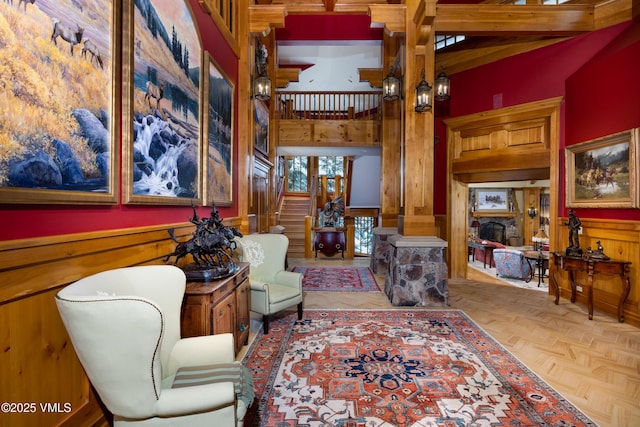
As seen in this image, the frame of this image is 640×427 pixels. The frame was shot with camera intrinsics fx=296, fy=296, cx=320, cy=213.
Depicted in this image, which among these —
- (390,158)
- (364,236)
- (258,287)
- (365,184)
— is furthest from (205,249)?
(364,236)

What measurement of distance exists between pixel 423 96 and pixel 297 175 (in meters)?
8.74

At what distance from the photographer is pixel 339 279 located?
567cm

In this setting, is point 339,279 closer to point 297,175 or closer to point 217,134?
point 217,134

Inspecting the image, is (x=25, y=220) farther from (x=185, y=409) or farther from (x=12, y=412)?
(x=185, y=409)

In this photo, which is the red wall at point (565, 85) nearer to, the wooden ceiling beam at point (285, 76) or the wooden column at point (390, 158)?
the wooden column at point (390, 158)

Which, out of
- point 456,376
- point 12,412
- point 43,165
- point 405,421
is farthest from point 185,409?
point 456,376

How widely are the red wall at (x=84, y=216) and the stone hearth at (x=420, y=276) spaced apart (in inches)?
105

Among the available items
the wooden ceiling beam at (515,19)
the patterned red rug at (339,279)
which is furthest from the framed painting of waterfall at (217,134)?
the wooden ceiling beam at (515,19)

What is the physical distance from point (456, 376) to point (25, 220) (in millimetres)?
2917

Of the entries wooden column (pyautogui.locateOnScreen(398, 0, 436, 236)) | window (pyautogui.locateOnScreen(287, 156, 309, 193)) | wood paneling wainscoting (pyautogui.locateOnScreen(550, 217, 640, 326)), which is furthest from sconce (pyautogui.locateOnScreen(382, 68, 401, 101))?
window (pyautogui.locateOnScreen(287, 156, 309, 193))

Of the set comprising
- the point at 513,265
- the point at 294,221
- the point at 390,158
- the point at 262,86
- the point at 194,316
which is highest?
the point at 262,86

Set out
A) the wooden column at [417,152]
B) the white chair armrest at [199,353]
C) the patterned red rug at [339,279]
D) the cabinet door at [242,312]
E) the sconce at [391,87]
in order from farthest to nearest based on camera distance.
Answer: the patterned red rug at [339,279], the sconce at [391,87], the wooden column at [417,152], the cabinet door at [242,312], the white chair armrest at [199,353]

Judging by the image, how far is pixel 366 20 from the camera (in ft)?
18.6

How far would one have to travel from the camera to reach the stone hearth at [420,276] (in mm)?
4062
